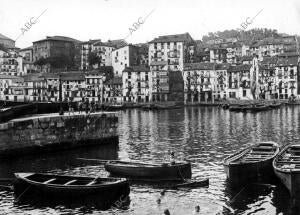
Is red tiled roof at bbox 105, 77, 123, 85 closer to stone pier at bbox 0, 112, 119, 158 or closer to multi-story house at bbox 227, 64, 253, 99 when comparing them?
multi-story house at bbox 227, 64, 253, 99

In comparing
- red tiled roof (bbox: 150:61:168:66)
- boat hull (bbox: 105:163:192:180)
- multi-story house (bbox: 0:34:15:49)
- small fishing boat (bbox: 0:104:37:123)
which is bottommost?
boat hull (bbox: 105:163:192:180)

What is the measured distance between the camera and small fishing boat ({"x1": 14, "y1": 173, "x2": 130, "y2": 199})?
25.9m

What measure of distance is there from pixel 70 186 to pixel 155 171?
6599mm

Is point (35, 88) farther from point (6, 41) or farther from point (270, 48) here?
point (270, 48)

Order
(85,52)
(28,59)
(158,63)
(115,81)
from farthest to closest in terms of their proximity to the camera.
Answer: (28,59)
(85,52)
(115,81)
(158,63)

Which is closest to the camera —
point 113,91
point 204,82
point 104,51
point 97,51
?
point 204,82

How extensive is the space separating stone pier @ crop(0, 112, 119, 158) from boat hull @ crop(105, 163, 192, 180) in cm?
1537

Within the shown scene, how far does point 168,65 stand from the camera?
145 metres

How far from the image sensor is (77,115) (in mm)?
47469

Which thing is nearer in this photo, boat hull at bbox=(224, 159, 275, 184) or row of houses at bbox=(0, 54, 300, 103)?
boat hull at bbox=(224, 159, 275, 184)

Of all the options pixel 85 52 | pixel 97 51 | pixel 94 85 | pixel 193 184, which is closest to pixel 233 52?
pixel 97 51

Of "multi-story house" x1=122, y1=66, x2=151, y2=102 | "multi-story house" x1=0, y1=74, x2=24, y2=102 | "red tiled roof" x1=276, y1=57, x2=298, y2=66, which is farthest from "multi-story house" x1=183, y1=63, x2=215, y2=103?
"multi-story house" x1=0, y1=74, x2=24, y2=102

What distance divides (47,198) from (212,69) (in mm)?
115406

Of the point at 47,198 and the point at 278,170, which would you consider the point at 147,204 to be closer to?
the point at 47,198
